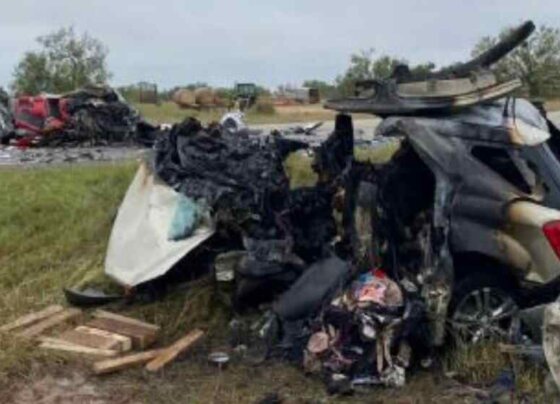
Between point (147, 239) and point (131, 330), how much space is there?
0.80 meters

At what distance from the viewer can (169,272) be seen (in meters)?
7.89

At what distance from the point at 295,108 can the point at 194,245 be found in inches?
1641

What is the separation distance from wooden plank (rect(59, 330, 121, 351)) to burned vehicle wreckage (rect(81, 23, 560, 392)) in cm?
63

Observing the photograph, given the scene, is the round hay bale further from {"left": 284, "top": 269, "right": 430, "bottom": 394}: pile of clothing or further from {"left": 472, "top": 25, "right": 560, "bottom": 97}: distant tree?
{"left": 284, "top": 269, "right": 430, "bottom": 394}: pile of clothing

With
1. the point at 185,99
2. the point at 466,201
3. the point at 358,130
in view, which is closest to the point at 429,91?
the point at 466,201

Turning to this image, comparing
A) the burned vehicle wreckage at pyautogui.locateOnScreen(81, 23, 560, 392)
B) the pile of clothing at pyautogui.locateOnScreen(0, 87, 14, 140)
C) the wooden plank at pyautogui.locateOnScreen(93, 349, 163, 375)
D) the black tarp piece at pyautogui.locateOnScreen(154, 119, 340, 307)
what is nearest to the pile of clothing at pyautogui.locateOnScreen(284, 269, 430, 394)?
the burned vehicle wreckage at pyautogui.locateOnScreen(81, 23, 560, 392)

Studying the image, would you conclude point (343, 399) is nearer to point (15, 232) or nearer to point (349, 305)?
point (349, 305)

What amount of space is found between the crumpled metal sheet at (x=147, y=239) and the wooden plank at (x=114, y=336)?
50 cm

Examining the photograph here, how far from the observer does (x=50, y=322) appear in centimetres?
745

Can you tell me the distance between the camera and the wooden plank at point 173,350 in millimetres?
6516

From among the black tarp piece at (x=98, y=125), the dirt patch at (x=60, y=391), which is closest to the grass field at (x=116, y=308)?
the dirt patch at (x=60, y=391)

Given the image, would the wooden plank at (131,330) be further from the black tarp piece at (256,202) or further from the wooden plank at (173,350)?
the black tarp piece at (256,202)

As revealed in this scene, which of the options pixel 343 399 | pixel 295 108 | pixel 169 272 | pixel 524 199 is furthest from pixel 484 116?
pixel 295 108

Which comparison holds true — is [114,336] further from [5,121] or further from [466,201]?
[5,121]
